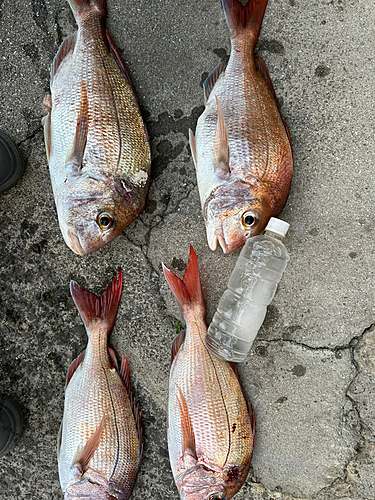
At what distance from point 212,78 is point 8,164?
173 cm

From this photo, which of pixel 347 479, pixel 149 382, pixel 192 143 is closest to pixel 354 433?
pixel 347 479

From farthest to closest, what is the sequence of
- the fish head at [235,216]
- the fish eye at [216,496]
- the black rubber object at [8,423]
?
the black rubber object at [8,423]
the fish eye at [216,496]
the fish head at [235,216]

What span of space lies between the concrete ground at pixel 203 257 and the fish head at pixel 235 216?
0.39 meters

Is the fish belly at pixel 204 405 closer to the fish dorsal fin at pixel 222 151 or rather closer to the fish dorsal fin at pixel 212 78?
the fish dorsal fin at pixel 222 151

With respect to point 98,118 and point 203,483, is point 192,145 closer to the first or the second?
point 98,118

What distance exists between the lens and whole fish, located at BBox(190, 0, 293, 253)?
2549 mm

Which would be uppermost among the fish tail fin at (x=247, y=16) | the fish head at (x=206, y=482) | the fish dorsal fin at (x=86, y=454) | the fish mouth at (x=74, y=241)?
the fish tail fin at (x=247, y=16)

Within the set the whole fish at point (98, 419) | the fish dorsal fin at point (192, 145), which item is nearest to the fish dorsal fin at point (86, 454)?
the whole fish at point (98, 419)

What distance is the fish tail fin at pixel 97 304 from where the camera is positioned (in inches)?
118

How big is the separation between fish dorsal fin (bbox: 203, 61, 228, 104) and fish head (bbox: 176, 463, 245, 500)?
2705 millimetres

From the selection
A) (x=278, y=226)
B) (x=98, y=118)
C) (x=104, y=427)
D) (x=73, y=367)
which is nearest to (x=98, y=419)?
(x=104, y=427)

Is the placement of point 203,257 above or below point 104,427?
above

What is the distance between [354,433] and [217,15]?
341 centimetres

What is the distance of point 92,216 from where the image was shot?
2600mm
